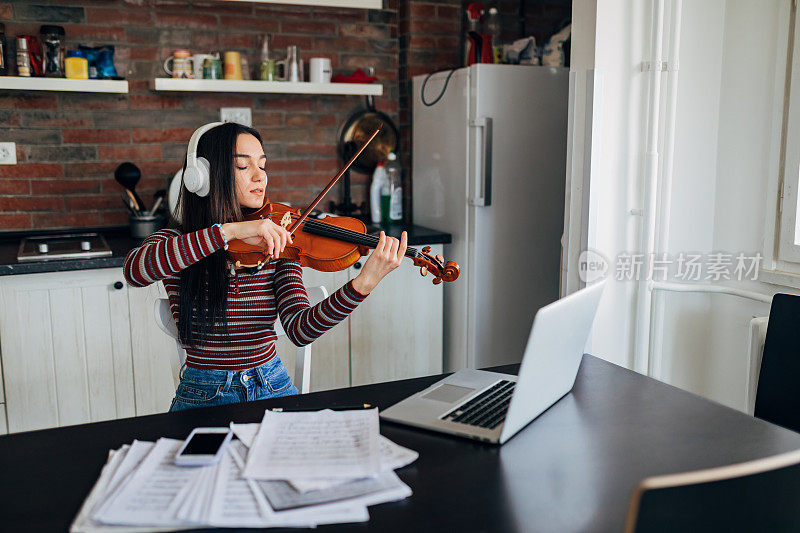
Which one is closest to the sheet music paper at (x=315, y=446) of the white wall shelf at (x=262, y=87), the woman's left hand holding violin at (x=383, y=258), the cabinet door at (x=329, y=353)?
the woman's left hand holding violin at (x=383, y=258)

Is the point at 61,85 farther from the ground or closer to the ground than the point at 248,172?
farther from the ground

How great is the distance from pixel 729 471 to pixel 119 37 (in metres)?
2.90

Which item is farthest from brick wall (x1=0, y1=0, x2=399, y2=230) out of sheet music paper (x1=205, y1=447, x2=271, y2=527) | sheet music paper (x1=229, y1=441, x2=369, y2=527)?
sheet music paper (x1=229, y1=441, x2=369, y2=527)

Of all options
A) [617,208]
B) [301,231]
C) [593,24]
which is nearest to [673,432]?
[301,231]

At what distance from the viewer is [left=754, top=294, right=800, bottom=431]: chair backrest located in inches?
63.4

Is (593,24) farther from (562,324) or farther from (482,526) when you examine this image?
(482,526)

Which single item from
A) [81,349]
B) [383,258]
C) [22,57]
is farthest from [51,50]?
[383,258]

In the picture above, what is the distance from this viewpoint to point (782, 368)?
164cm

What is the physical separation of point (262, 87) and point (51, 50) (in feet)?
2.64

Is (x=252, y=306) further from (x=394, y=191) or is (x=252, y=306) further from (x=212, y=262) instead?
(x=394, y=191)

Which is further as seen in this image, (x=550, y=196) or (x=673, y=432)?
(x=550, y=196)

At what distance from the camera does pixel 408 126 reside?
3.43 metres

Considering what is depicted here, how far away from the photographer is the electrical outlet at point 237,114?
10.2ft

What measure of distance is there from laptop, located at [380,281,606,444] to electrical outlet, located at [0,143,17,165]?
223cm
